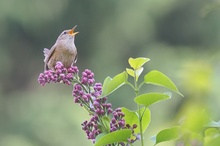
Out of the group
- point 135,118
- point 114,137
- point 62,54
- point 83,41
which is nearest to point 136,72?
point 135,118

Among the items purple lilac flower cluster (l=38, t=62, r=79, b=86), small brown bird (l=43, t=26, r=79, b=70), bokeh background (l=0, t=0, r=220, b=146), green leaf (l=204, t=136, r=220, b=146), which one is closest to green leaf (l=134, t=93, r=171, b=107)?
purple lilac flower cluster (l=38, t=62, r=79, b=86)

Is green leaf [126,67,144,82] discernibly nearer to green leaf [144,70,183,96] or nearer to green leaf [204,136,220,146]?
green leaf [144,70,183,96]

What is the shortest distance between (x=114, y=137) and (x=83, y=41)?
542 inches

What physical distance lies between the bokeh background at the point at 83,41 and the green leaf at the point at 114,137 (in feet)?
35.2

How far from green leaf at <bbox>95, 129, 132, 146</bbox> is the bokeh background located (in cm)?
1072

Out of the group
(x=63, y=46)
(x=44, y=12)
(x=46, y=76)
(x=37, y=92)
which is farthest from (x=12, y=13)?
(x=46, y=76)

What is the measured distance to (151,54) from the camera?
44.1 feet

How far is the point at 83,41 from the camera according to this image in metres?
14.8

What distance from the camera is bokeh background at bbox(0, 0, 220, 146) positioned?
1247 centimetres

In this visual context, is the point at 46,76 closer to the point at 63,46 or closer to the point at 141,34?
the point at 63,46

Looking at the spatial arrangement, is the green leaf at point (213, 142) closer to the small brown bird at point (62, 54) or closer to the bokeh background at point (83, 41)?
the small brown bird at point (62, 54)

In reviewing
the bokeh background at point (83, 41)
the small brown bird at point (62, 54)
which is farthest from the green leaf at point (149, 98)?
the bokeh background at point (83, 41)

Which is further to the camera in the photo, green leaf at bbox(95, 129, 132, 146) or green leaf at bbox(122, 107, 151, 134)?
green leaf at bbox(122, 107, 151, 134)

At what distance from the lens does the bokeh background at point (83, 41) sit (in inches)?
491
